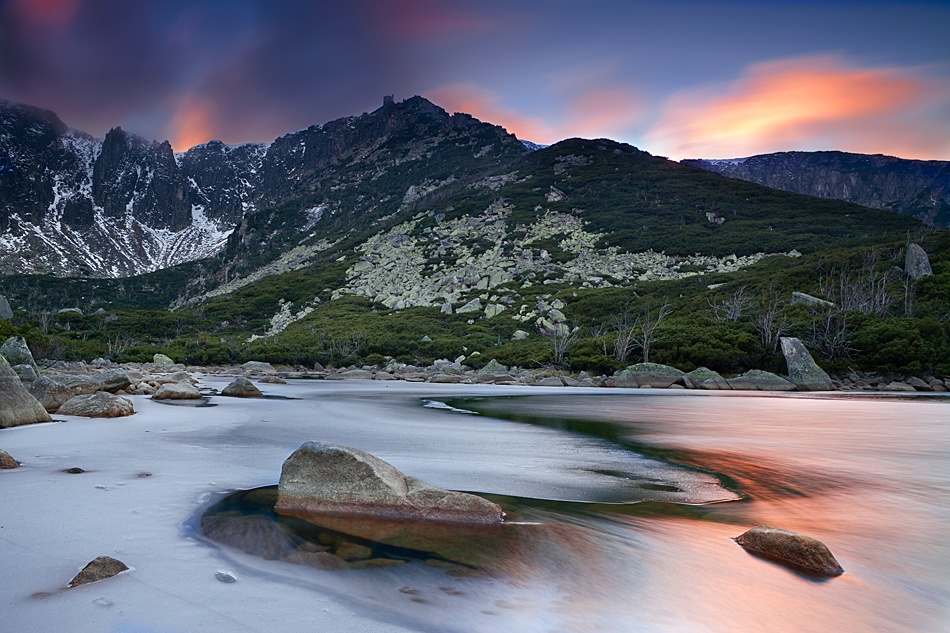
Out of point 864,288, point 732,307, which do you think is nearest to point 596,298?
point 732,307

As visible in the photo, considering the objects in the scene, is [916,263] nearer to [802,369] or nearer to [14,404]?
[802,369]

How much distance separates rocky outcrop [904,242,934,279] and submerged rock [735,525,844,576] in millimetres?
53505

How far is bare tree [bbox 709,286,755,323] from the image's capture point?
42.9 m

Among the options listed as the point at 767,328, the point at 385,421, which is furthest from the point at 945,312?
the point at 385,421

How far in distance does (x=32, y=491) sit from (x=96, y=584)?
3.35 m

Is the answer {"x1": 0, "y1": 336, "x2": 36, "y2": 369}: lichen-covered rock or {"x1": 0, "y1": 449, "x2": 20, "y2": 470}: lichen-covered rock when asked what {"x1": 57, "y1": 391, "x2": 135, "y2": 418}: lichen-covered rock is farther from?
{"x1": 0, "y1": 336, "x2": 36, "y2": 369}: lichen-covered rock

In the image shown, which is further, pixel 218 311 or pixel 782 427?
pixel 218 311

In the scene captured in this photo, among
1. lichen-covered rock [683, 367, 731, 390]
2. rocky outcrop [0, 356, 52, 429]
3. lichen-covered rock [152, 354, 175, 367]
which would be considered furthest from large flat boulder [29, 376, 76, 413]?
lichen-covered rock [152, 354, 175, 367]

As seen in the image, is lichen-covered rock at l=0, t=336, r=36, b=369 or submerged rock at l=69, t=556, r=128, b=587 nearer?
submerged rock at l=69, t=556, r=128, b=587

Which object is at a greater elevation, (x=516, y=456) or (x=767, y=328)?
(x=767, y=328)

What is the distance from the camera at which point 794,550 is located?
173 inches

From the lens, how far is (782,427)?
1466cm

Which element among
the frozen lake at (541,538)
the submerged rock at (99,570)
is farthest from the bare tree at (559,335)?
the submerged rock at (99,570)

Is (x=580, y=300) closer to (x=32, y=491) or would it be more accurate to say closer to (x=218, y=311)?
(x=32, y=491)
